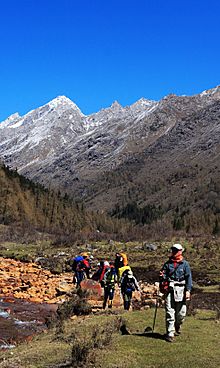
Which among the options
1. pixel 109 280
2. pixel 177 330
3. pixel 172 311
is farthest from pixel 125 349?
pixel 109 280

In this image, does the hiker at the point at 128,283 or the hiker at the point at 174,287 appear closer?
the hiker at the point at 174,287

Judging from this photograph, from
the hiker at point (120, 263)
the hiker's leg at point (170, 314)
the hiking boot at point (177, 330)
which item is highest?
the hiker at point (120, 263)

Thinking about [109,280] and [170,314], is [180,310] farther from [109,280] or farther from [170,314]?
[109,280]

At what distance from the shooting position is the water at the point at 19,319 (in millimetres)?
18894

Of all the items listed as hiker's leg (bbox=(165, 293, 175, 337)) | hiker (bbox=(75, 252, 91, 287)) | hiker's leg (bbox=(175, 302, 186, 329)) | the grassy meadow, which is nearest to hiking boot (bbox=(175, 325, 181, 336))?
the grassy meadow

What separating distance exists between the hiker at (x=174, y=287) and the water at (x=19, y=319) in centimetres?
651

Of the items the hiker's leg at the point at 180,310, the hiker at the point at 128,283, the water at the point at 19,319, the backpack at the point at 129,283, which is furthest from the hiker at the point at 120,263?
the hiker's leg at the point at 180,310

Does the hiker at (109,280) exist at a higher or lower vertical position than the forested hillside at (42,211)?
lower

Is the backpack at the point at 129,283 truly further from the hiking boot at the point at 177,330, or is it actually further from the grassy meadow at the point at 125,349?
the hiking boot at the point at 177,330

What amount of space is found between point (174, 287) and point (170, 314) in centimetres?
79

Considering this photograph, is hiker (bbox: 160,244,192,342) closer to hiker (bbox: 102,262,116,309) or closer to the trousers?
the trousers

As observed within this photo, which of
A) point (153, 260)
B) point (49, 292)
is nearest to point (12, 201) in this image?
point (153, 260)

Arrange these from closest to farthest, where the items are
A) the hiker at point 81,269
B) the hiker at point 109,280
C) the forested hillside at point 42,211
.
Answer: the hiker at point 109,280, the hiker at point 81,269, the forested hillside at point 42,211

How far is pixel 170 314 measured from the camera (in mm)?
13383
